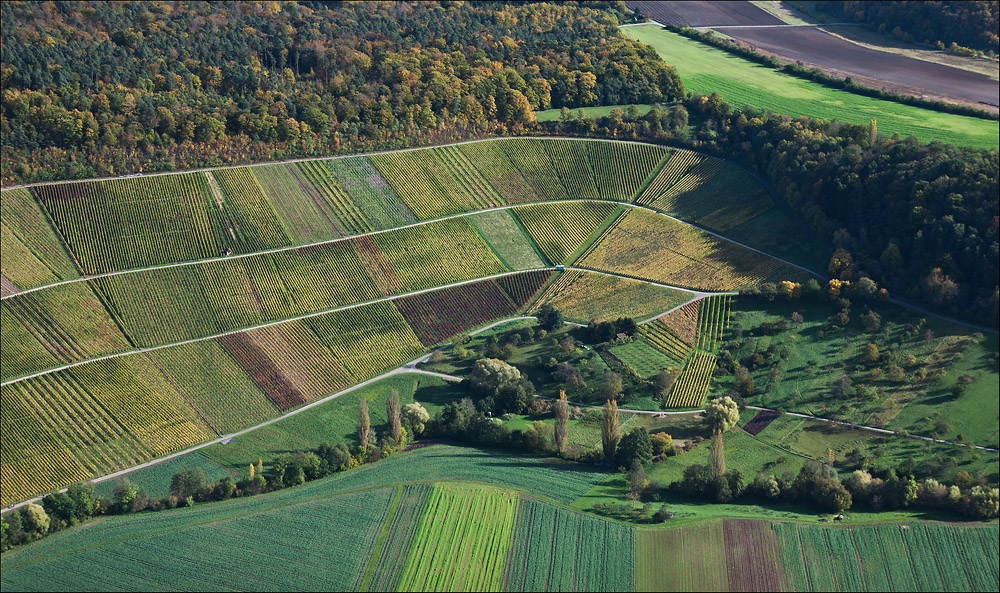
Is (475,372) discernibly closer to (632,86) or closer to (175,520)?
(175,520)

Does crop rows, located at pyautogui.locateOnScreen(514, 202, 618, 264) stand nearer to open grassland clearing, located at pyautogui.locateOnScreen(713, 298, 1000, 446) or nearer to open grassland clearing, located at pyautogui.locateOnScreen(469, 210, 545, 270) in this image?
open grassland clearing, located at pyautogui.locateOnScreen(469, 210, 545, 270)

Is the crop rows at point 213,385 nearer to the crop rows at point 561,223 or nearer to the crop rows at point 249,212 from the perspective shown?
the crop rows at point 249,212

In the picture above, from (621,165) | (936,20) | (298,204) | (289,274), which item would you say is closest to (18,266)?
(289,274)

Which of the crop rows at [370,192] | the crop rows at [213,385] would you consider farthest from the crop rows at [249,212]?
the crop rows at [213,385]

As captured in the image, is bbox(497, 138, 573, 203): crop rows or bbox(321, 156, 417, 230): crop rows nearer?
bbox(321, 156, 417, 230): crop rows

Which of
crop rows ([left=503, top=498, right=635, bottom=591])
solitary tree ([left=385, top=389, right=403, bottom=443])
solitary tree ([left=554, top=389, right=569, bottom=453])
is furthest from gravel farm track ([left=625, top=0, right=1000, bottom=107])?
solitary tree ([left=385, top=389, right=403, bottom=443])
